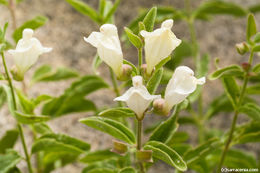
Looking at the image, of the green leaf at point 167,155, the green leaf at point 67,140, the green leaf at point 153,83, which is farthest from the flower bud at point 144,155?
the green leaf at point 67,140

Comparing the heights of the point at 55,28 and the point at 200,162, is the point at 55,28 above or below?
above

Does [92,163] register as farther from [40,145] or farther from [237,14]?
[237,14]

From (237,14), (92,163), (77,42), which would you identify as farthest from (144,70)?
(77,42)

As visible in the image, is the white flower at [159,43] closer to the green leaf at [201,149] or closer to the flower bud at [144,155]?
the flower bud at [144,155]

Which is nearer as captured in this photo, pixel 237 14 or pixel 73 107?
pixel 73 107

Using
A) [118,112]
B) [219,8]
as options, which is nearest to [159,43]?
[118,112]

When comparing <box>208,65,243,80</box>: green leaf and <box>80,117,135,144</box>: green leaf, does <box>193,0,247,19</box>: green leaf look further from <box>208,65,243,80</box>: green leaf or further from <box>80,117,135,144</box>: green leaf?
<box>80,117,135,144</box>: green leaf
